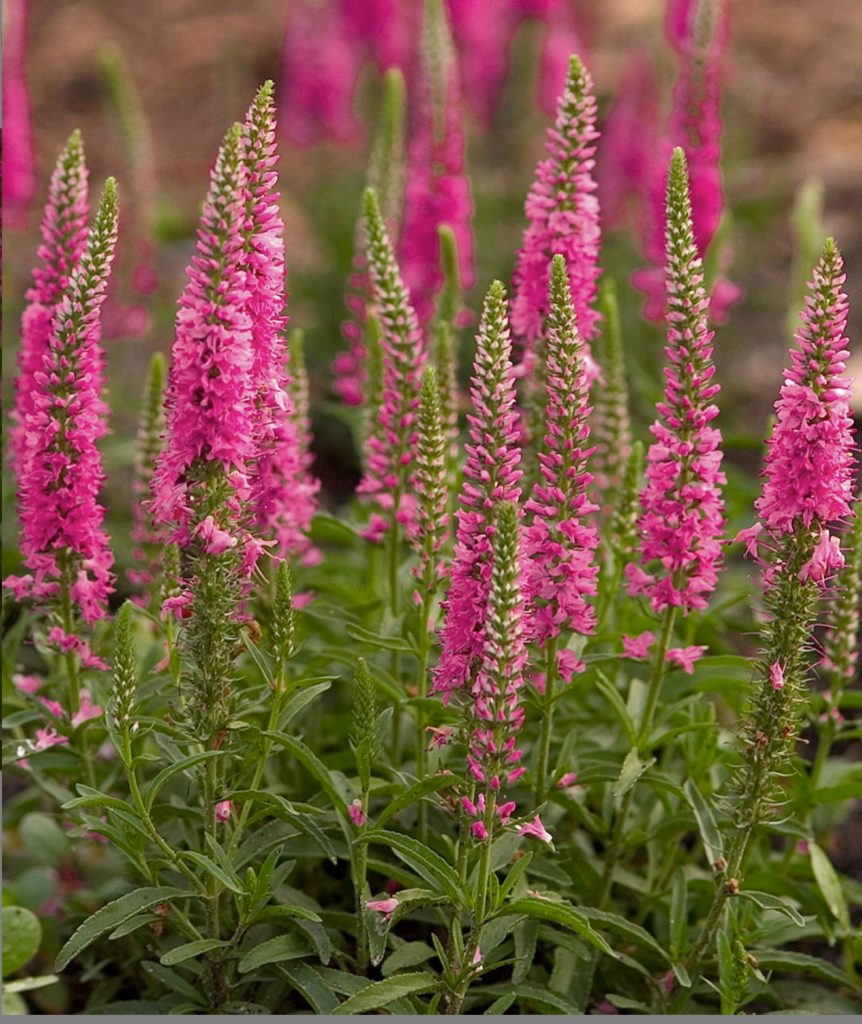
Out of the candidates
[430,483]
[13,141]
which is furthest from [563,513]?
[13,141]

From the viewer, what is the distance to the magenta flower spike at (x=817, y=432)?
3144 mm

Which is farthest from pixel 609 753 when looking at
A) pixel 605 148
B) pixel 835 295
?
pixel 605 148

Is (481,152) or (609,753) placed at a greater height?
(481,152)

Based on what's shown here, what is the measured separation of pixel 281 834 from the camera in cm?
388

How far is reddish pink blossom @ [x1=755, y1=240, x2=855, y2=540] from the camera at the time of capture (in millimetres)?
3143

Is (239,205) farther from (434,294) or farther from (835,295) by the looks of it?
(434,294)

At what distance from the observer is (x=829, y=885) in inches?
172

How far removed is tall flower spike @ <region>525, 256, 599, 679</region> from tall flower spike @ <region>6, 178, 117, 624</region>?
1.13m

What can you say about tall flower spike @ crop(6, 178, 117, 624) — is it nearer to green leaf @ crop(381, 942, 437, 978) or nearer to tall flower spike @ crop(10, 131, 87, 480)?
tall flower spike @ crop(10, 131, 87, 480)

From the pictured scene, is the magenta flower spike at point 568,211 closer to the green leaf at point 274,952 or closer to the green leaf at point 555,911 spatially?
the green leaf at point 555,911

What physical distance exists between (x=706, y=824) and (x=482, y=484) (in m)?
A: 1.36

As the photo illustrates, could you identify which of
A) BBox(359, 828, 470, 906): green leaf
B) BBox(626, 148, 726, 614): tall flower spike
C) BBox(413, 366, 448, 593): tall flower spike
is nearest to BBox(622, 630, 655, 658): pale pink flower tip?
BBox(626, 148, 726, 614): tall flower spike

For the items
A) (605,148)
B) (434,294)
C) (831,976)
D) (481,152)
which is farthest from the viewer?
(481,152)

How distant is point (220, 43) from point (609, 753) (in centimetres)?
1151
